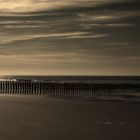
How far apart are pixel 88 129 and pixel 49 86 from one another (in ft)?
140

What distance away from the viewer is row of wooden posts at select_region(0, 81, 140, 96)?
61.6m

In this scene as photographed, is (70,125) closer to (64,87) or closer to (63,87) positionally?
(64,87)

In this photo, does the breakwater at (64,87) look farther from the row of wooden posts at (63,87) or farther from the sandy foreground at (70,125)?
the sandy foreground at (70,125)

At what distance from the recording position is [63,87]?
64812 mm

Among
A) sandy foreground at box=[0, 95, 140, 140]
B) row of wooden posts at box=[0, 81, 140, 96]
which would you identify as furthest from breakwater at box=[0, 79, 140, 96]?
sandy foreground at box=[0, 95, 140, 140]

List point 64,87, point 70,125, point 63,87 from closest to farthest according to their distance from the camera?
point 70,125, point 64,87, point 63,87

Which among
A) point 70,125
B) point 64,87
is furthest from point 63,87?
point 70,125

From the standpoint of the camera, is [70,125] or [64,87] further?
[64,87]

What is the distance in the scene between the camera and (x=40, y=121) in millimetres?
26203

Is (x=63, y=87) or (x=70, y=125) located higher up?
(x=70, y=125)

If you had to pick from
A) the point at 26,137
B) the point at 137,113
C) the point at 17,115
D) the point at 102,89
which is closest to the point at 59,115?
the point at 17,115

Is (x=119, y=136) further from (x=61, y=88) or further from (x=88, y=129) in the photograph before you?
(x=61, y=88)

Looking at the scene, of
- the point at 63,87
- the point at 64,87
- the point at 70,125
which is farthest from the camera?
the point at 63,87

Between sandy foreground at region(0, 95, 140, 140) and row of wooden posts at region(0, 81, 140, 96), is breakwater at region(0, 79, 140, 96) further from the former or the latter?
sandy foreground at region(0, 95, 140, 140)
